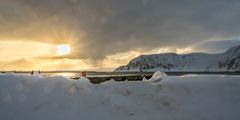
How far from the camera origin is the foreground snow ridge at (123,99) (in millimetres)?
14070

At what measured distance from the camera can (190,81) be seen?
15.8 meters

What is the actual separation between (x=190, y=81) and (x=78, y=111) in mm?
5594

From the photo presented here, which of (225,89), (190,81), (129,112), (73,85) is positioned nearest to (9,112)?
(73,85)

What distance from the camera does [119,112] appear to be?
14.3 metres

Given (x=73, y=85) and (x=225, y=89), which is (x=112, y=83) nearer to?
(x=73, y=85)

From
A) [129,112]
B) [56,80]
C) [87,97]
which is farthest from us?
[56,80]

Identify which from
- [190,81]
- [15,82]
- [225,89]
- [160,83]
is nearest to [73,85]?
[15,82]

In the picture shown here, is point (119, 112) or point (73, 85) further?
point (73, 85)

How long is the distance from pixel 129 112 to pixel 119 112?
445mm

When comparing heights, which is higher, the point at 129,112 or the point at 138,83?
the point at 138,83

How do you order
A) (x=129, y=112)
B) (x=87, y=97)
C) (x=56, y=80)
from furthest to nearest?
(x=56, y=80) → (x=87, y=97) → (x=129, y=112)

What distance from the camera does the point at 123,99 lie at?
15.1m

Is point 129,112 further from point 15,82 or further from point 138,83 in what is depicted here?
point 15,82

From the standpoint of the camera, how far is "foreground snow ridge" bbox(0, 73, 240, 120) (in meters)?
14.1
